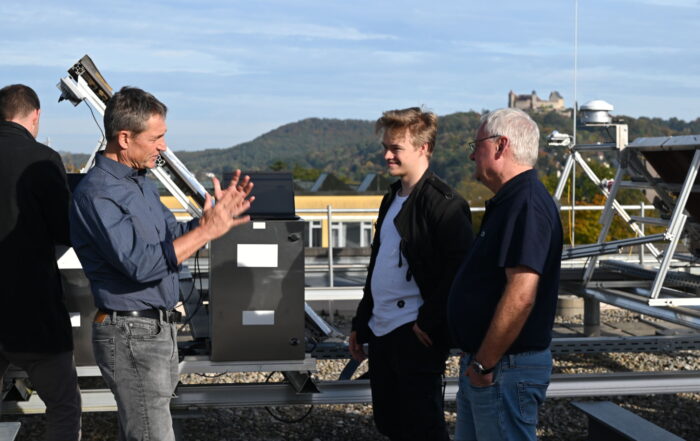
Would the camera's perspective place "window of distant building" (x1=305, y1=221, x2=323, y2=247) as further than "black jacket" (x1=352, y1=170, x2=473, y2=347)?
Yes

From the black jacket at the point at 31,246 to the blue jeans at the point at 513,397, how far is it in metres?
1.99

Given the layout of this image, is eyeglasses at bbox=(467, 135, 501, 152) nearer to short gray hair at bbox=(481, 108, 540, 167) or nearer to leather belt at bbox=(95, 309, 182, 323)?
short gray hair at bbox=(481, 108, 540, 167)

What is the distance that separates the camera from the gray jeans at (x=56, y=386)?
4.03 metres

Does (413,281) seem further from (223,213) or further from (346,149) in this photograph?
(346,149)

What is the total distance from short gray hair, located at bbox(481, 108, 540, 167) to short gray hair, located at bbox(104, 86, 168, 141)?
122 centimetres

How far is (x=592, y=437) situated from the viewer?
4.91 meters

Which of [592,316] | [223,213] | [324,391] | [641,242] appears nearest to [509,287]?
[223,213]

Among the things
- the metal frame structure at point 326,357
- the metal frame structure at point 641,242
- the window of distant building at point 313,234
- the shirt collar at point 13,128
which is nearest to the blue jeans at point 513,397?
the metal frame structure at point 326,357

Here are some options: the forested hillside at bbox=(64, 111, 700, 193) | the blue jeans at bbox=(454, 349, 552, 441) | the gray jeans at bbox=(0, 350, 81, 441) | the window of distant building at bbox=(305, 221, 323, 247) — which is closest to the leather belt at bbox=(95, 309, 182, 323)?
the gray jeans at bbox=(0, 350, 81, 441)

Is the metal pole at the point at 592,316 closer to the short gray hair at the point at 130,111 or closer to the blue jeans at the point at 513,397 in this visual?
the blue jeans at the point at 513,397

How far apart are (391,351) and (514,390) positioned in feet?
2.76

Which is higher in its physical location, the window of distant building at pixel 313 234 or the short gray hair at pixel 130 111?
the short gray hair at pixel 130 111

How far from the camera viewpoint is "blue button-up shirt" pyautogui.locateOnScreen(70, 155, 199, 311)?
317cm

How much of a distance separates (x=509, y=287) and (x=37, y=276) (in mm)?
2195
